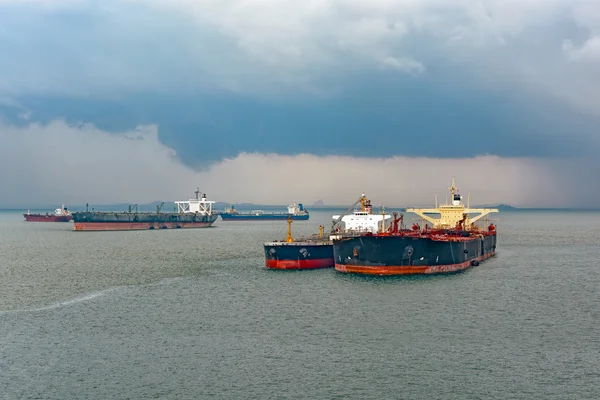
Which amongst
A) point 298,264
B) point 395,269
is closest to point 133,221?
point 298,264

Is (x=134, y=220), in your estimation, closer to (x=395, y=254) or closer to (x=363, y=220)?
(x=363, y=220)

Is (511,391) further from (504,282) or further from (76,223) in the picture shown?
(76,223)

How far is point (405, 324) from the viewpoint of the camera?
41344mm

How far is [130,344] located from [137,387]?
7.92 meters

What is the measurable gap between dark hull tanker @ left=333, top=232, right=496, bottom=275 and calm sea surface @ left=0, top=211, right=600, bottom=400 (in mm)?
2050

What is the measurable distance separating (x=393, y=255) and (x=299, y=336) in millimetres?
24868

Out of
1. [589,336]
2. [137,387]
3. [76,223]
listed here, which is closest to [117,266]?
[137,387]

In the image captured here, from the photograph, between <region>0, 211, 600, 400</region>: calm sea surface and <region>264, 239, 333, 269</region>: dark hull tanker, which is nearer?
<region>0, 211, 600, 400</region>: calm sea surface

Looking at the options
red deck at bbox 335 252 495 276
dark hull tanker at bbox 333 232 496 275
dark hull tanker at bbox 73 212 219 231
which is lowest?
red deck at bbox 335 252 495 276

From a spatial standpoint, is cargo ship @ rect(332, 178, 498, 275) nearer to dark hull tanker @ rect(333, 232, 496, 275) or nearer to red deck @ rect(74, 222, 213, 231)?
dark hull tanker @ rect(333, 232, 496, 275)

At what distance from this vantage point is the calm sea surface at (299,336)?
97.0ft

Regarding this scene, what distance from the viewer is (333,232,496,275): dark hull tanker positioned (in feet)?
201

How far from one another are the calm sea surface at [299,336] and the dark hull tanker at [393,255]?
80.7 inches

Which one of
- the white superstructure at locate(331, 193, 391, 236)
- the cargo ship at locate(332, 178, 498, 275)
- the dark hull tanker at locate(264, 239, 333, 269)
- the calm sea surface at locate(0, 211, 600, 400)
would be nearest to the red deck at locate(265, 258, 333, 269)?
the dark hull tanker at locate(264, 239, 333, 269)
